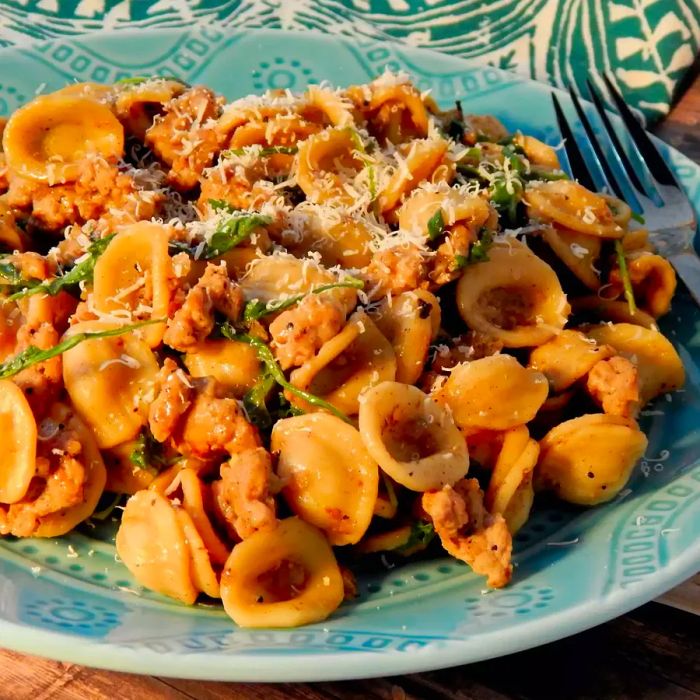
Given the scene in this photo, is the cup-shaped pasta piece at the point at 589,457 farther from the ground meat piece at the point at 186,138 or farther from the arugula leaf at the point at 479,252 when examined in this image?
the ground meat piece at the point at 186,138

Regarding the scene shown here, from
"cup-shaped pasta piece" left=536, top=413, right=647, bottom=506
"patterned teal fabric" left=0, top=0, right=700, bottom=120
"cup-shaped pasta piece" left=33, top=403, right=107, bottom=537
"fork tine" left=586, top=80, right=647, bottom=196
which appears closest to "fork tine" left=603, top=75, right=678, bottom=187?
"fork tine" left=586, top=80, right=647, bottom=196

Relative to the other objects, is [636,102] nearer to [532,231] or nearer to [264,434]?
[532,231]

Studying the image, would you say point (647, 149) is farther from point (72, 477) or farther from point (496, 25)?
point (72, 477)

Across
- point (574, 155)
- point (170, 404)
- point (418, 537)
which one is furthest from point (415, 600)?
point (574, 155)

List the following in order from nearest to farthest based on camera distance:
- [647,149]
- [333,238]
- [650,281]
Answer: [333,238] < [650,281] < [647,149]

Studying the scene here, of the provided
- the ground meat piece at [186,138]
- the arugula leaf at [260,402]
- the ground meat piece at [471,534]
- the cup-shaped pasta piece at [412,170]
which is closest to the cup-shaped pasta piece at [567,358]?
the ground meat piece at [471,534]

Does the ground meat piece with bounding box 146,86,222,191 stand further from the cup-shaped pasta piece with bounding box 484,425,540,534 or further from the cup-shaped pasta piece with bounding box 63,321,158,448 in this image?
the cup-shaped pasta piece with bounding box 484,425,540,534

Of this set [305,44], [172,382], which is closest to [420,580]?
[172,382]
